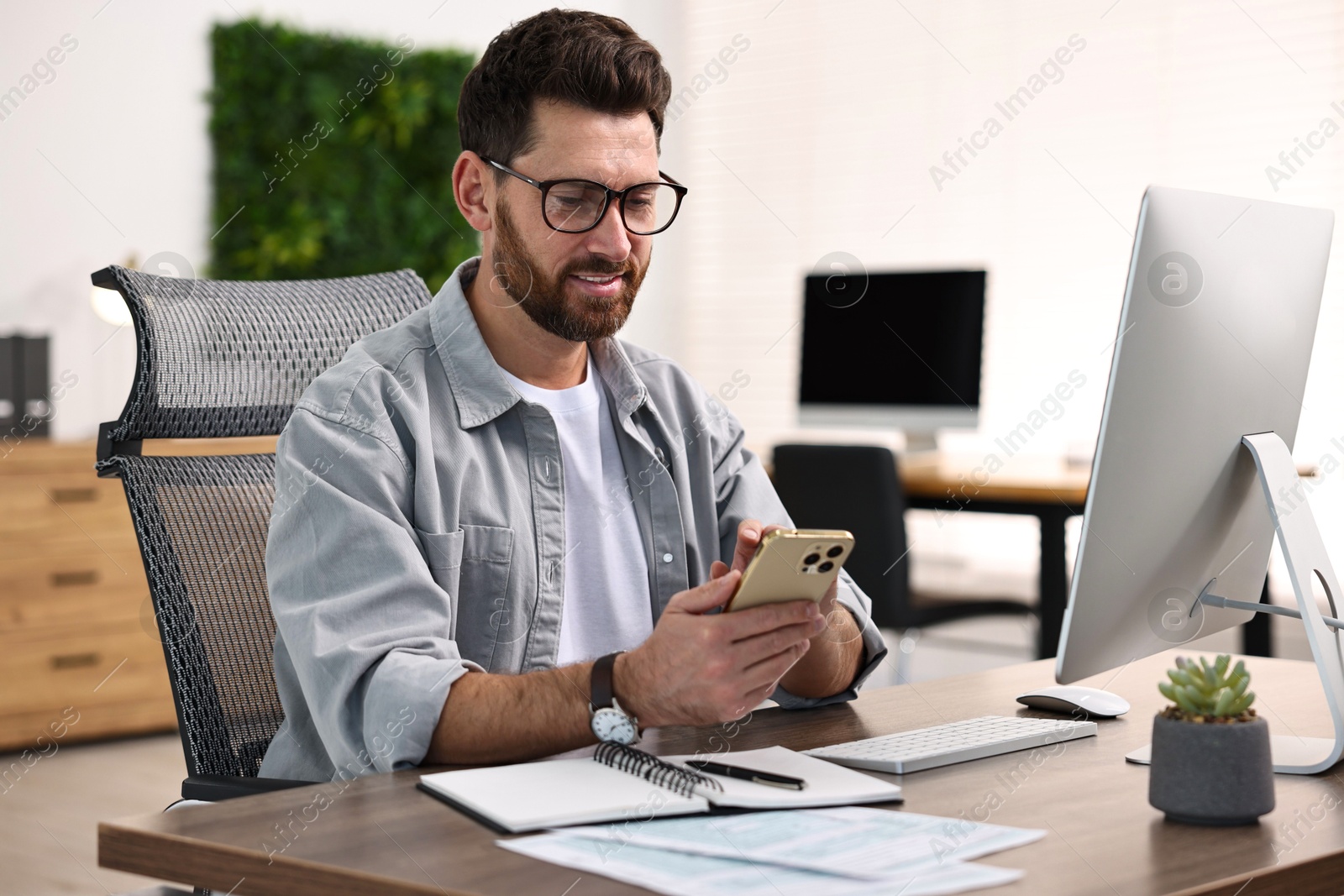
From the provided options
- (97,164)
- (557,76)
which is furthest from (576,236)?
(97,164)

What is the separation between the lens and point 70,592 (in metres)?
3.88

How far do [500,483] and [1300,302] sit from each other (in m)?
0.79

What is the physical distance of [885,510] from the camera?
353cm

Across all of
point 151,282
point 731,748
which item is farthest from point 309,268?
point 731,748

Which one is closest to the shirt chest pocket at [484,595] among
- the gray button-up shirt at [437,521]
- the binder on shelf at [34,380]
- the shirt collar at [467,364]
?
the gray button-up shirt at [437,521]

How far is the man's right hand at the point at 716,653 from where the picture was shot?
1.07 m

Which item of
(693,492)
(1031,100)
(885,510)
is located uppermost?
(1031,100)

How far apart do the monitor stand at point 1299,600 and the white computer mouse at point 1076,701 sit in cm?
16

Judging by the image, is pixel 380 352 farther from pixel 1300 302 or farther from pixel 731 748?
pixel 1300 302

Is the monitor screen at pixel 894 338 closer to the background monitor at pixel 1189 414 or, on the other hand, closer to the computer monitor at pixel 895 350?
the computer monitor at pixel 895 350

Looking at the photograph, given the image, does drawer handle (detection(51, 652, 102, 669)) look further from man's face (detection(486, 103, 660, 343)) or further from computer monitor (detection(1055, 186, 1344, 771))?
computer monitor (detection(1055, 186, 1344, 771))

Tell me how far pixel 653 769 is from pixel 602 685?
0.14 meters

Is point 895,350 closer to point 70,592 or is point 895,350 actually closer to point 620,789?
point 70,592

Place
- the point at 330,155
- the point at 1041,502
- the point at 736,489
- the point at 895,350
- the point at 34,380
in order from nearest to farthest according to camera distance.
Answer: the point at 736,489, the point at 1041,502, the point at 34,380, the point at 895,350, the point at 330,155
